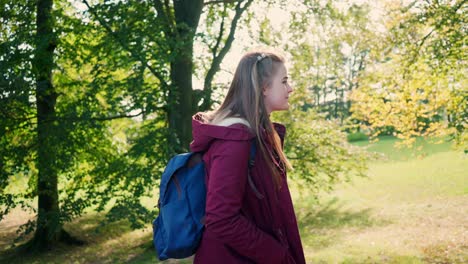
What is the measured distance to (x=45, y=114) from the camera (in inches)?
505

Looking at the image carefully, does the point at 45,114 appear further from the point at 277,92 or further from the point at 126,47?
the point at 277,92

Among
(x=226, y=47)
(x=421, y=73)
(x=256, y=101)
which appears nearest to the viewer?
(x=256, y=101)

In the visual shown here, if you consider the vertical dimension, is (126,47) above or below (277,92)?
above

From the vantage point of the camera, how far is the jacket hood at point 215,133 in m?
2.19

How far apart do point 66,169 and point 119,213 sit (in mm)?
2662

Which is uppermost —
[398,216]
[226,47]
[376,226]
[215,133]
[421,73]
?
[226,47]

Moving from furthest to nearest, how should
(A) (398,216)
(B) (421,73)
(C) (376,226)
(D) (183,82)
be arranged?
(A) (398,216), (C) (376,226), (D) (183,82), (B) (421,73)

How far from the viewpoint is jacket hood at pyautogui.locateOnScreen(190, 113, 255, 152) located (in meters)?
2.19

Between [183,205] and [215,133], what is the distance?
37 cm

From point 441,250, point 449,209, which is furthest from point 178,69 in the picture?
point 449,209

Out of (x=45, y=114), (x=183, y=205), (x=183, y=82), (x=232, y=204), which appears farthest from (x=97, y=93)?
(x=232, y=204)

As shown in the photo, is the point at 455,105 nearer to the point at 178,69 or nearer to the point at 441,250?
the point at 441,250

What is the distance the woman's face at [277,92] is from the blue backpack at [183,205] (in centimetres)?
39

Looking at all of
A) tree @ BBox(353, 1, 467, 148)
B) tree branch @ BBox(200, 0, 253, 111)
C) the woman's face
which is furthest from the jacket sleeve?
tree branch @ BBox(200, 0, 253, 111)
